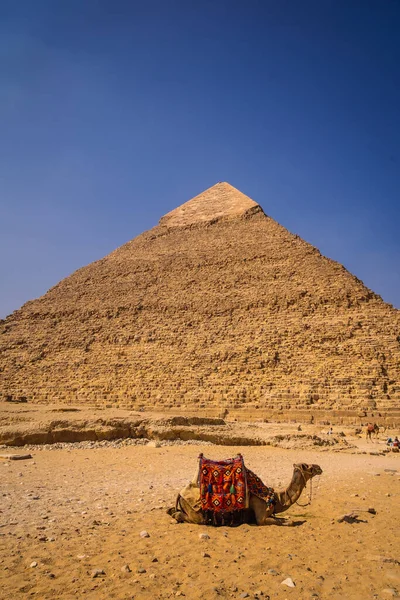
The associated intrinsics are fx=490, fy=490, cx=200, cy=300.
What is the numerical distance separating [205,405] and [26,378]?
37.5 feet

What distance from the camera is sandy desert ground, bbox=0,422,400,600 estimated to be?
2.73 metres

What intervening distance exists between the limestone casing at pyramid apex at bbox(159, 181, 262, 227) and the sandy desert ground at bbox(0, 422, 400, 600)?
34166 mm

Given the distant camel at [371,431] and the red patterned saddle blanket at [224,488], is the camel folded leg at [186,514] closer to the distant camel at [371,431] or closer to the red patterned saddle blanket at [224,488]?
the red patterned saddle blanket at [224,488]

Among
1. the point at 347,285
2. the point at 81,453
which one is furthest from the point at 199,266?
the point at 81,453

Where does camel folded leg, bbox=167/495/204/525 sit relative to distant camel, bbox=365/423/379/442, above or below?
above

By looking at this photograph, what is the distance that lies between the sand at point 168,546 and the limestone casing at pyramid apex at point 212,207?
34.3 metres

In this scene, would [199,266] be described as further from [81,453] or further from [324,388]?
[81,453]

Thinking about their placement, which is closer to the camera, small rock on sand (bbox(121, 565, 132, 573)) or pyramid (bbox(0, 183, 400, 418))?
small rock on sand (bbox(121, 565, 132, 573))

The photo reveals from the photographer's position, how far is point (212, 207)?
41812mm

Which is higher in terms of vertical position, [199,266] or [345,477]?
[199,266]

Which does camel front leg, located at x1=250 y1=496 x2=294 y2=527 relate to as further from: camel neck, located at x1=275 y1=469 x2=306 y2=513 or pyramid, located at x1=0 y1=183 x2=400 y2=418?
pyramid, located at x1=0 y1=183 x2=400 y2=418

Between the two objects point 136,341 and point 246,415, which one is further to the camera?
point 136,341

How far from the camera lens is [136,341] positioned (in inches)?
1057

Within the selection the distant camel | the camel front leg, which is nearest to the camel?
the camel front leg
